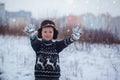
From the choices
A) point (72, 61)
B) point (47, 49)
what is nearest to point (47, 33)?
point (47, 49)

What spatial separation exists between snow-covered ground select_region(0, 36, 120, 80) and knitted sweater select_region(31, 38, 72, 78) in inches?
37.5

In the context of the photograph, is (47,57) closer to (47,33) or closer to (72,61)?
(47,33)

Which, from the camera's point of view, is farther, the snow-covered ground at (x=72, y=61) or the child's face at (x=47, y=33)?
the snow-covered ground at (x=72, y=61)

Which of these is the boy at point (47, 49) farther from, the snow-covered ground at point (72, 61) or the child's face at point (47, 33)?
the snow-covered ground at point (72, 61)

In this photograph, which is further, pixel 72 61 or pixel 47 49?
pixel 72 61

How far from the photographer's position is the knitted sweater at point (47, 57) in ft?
7.36

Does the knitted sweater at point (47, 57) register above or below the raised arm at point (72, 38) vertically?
below

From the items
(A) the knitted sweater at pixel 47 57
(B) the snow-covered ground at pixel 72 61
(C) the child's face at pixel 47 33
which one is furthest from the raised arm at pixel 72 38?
(B) the snow-covered ground at pixel 72 61

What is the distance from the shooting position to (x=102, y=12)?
14.6ft

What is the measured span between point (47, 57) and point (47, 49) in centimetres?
8

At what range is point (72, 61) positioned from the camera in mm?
3727

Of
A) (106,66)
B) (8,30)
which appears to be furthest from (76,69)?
(8,30)

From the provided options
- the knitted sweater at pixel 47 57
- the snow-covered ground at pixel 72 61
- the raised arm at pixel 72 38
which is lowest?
the snow-covered ground at pixel 72 61

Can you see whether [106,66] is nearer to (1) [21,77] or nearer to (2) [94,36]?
(2) [94,36]
